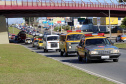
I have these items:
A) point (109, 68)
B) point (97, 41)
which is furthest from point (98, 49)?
point (109, 68)

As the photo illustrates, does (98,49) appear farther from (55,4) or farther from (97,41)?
(55,4)

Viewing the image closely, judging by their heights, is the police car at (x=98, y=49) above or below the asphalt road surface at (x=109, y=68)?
above

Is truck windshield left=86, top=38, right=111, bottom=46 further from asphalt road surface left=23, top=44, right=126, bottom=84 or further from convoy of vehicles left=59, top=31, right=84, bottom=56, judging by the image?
convoy of vehicles left=59, top=31, right=84, bottom=56

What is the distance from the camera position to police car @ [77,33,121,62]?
17.9 meters

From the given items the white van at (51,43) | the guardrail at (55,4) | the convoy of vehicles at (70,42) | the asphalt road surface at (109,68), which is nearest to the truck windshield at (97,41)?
the asphalt road surface at (109,68)

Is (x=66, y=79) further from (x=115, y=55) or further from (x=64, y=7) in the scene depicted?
(x=64, y=7)

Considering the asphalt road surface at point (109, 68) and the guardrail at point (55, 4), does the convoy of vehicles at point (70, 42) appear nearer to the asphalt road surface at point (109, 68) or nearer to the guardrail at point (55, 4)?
the asphalt road surface at point (109, 68)

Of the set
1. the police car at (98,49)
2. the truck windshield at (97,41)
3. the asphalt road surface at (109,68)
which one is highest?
the truck windshield at (97,41)

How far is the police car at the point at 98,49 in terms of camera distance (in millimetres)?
17875

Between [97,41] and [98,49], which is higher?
[97,41]

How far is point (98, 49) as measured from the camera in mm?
17875

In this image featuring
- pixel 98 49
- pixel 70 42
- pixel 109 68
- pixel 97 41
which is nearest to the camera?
pixel 109 68

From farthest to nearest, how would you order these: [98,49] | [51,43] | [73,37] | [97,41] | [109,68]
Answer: [51,43]
[73,37]
[97,41]
[98,49]
[109,68]

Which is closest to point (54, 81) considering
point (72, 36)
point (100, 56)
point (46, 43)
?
point (100, 56)
